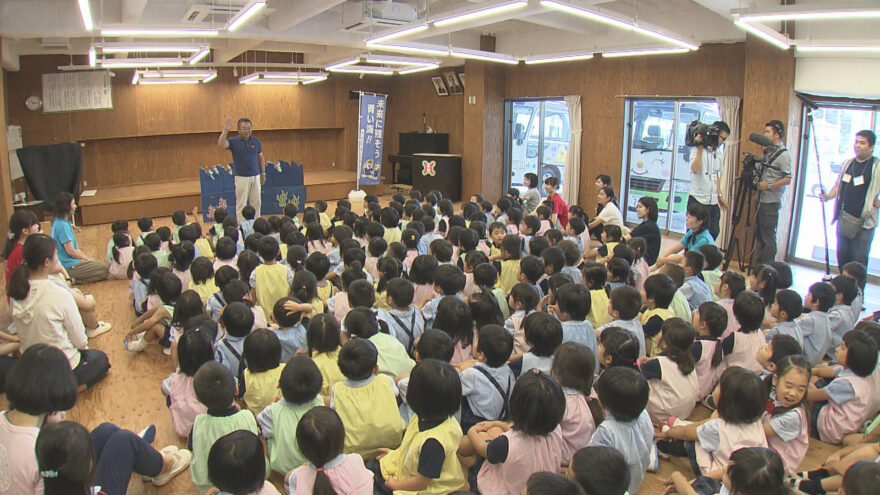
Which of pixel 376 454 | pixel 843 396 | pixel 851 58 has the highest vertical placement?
pixel 851 58

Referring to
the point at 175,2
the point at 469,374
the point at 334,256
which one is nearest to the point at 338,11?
the point at 175,2

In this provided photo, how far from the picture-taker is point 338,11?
8.98 meters

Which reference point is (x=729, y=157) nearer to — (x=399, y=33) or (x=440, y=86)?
(x=399, y=33)

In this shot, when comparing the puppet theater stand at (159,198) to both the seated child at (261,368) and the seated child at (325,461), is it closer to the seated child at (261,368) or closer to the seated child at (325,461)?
the seated child at (261,368)

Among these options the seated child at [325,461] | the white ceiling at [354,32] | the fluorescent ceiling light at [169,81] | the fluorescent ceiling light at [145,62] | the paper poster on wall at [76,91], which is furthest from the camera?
the fluorescent ceiling light at [169,81]

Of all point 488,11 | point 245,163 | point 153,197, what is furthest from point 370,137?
point 488,11

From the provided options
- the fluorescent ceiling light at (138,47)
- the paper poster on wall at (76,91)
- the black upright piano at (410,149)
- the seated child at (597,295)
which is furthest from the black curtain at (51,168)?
the seated child at (597,295)

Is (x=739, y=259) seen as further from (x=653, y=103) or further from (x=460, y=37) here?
(x=460, y=37)

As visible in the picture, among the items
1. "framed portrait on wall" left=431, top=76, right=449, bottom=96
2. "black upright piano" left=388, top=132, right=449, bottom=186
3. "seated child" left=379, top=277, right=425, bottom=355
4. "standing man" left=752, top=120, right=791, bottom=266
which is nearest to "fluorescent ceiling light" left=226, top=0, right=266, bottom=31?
"seated child" left=379, top=277, right=425, bottom=355

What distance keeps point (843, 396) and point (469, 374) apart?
2.13 metres

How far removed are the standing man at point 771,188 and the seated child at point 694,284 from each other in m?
2.61

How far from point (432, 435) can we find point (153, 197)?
1008 cm

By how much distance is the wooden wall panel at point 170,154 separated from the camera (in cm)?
1227

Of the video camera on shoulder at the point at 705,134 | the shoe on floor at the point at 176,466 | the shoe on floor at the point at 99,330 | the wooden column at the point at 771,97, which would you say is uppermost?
the wooden column at the point at 771,97
